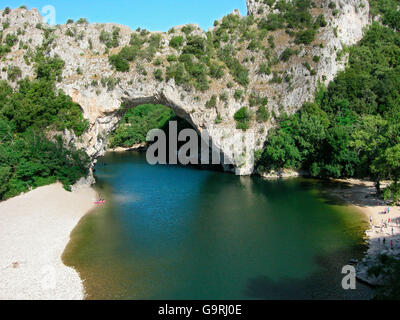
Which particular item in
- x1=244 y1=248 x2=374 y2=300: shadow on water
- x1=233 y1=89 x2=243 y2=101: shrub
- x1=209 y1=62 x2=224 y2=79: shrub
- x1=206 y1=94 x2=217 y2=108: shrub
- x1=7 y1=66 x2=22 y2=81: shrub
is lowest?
x1=244 y1=248 x2=374 y2=300: shadow on water

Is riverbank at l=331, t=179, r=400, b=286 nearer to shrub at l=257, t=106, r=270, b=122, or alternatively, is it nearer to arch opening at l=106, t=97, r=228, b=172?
shrub at l=257, t=106, r=270, b=122

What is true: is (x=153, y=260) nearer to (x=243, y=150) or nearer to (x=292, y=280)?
(x=292, y=280)

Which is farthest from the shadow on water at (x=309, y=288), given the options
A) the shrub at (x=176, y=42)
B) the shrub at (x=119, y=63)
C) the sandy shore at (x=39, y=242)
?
the shrub at (x=176, y=42)

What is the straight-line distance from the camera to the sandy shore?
20.2 meters

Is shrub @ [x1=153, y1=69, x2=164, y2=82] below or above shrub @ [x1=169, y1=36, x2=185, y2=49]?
below

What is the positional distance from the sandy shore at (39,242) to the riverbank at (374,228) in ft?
54.5

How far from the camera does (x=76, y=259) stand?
2422 centimetres

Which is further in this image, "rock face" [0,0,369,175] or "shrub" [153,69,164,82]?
"shrub" [153,69,164,82]

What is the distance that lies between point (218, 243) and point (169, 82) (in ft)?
96.5

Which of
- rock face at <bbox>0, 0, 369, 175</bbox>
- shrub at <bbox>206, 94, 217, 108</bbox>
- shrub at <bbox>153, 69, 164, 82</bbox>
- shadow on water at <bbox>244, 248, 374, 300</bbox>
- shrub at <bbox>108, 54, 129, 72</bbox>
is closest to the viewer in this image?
shadow on water at <bbox>244, 248, 374, 300</bbox>

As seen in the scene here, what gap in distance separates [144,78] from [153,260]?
3111 cm

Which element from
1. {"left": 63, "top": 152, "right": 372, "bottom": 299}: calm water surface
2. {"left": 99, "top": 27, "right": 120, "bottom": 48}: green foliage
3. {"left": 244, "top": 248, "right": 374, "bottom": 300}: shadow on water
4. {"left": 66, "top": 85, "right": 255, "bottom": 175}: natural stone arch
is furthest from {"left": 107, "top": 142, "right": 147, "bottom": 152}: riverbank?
{"left": 244, "top": 248, "right": 374, "bottom": 300}: shadow on water

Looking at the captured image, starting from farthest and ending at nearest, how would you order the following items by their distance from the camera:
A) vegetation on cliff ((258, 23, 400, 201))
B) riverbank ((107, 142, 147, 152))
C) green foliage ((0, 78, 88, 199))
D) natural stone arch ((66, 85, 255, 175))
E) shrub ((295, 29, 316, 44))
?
riverbank ((107, 142, 147, 152)) → shrub ((295, 29, 316, 44)) → natural stone arch ((66, 85, 255, 175)) → vegetation on cliff ((258, 23, 400, 201)) → green foliage ((0, 78, 88, 199))

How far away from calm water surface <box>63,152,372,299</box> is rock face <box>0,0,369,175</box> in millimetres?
9853
